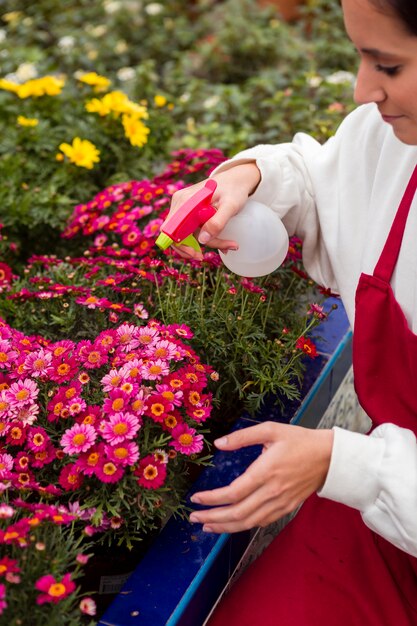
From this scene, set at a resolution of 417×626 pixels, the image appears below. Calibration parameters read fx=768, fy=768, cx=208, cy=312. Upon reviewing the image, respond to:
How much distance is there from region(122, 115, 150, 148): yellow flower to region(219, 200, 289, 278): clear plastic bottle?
1.12m

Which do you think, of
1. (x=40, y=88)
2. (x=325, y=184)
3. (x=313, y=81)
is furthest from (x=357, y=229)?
(x=313, y=81)

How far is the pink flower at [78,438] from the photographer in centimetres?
124

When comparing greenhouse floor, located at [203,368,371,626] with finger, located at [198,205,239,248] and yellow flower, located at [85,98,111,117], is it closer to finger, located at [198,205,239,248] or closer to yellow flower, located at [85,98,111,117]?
finger, located at [198,205,239,248]

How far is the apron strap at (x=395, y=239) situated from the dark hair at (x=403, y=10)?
0.35 meters

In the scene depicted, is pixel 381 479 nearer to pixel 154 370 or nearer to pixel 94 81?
pixel 154 370

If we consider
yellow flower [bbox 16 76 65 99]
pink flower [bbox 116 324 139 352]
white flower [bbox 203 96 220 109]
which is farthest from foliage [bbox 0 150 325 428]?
white flower [bbox 203 96 220 109]

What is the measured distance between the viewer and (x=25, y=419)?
4.36ft

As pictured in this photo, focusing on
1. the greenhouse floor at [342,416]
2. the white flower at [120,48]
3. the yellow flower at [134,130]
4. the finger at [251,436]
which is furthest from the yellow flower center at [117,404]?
the white flower at [120,48]

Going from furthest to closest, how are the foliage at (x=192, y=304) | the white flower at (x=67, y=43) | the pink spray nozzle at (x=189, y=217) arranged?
the white flower at (x=67, y=43), the foliage at (x=192, y=304), the pink spray nozzle at (x=189, y=217)

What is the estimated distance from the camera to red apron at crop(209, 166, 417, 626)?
52.1 inches

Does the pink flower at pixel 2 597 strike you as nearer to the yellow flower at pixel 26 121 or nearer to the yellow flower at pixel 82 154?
the yellow flower at pixel 82 154

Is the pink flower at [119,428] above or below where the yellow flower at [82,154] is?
above

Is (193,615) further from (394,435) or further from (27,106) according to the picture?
(27,106)

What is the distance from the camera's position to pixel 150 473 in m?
1.23
